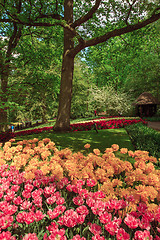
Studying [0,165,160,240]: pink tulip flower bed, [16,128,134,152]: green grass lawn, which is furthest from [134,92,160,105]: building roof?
[0,165,160,240]: pink tulip flower bed

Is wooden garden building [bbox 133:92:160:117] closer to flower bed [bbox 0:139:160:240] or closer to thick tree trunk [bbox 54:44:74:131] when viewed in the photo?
thick tree trunk [bbox 54:44:74:131]

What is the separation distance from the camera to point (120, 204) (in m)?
1.56

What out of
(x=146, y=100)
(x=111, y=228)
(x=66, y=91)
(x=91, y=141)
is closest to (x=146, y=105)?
(x=146, y=100)

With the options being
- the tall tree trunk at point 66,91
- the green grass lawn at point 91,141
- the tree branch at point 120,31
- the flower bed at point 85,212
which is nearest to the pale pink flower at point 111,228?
the flower bed at point 85,212

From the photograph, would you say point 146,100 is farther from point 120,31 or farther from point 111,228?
point 111,228

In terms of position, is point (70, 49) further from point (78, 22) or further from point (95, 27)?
point (95, 27)

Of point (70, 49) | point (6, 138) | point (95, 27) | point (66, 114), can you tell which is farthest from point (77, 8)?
point (6, 138)

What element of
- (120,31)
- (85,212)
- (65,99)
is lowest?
(85,212)

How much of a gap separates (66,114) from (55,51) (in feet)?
25.4

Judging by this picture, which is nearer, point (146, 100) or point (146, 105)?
point (146, 100)

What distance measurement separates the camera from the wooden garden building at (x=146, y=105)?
2114 cm

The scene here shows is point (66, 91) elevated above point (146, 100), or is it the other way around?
Answer: point (66, 91)

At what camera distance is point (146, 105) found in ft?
73.8

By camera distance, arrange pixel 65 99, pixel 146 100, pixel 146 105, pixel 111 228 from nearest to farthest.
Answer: pixel 111 228 < pixel 65 99 < pixel 146 100 < pixel 146 105
